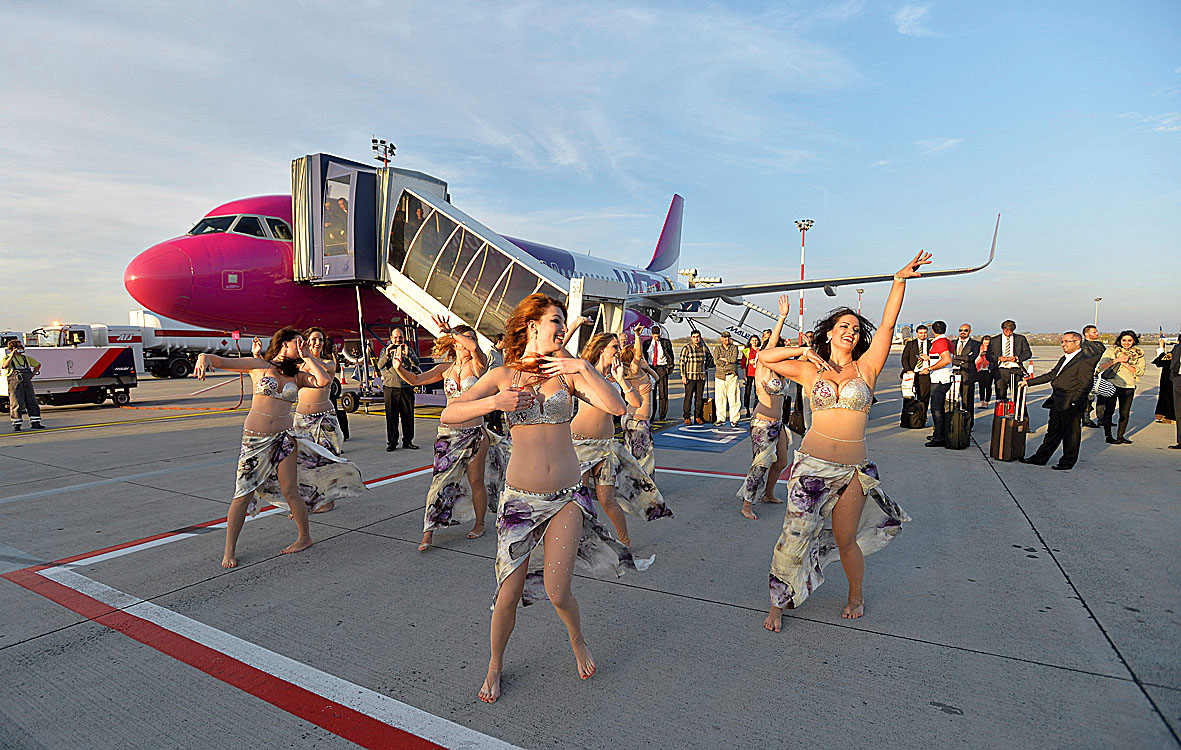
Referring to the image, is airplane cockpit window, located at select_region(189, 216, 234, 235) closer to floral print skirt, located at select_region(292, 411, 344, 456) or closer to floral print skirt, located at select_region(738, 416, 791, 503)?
floral print skirt, located at select_region(292, 411, 344, 456)

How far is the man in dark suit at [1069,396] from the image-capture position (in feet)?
24.7

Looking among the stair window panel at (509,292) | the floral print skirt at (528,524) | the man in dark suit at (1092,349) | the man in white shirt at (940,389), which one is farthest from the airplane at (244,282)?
the floral print skirt at (528,524)

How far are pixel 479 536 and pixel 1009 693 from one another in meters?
3.90

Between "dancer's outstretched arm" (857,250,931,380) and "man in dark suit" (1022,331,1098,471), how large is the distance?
538 centimetres

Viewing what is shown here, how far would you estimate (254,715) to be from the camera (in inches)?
108

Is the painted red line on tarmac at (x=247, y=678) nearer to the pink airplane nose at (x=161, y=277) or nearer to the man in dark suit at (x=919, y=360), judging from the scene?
the pink airplane nose at (x=161, y=277)

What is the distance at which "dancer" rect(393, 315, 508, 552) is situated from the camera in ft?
16.4

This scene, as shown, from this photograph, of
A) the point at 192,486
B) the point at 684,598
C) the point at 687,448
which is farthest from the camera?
the point at 687,448

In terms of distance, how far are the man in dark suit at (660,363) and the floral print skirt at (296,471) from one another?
807 cm

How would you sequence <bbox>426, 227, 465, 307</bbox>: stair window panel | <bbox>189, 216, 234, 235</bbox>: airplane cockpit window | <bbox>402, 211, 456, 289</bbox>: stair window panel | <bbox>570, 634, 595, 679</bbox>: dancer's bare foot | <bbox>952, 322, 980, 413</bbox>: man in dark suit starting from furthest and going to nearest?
<bbox>189, 216, 234, 235</bbox>: airplane cockpit window → <bbox>402, 211, 456, 289</bbox>: stair window panel → <bbox>426, 227, 465, 307</bbox>: stair window panel → <bbox>952, 322, 980, 413</bbox>: man in dark suit → <bbox>570, 634, 595, 679</bbox>: dancer's bare foot

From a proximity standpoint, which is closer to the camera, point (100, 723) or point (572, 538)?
point (100, 723)

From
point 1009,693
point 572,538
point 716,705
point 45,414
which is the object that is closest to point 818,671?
point 716,705

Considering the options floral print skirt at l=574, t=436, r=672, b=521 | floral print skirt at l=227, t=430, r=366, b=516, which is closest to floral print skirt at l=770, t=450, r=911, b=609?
floral print skirt at l=574, t=436, r=672, b=521

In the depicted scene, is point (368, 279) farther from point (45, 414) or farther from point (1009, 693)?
point (1009, 693)
